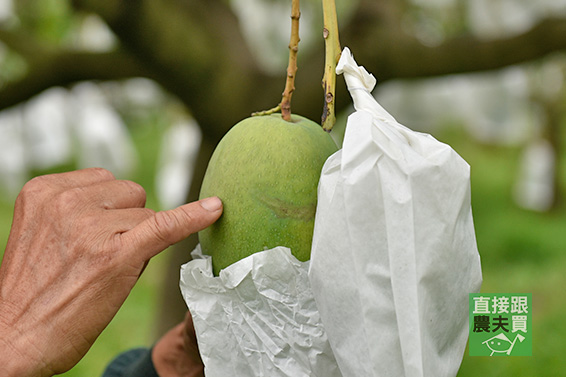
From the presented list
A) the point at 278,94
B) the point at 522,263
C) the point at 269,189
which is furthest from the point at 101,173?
the point at 522,263

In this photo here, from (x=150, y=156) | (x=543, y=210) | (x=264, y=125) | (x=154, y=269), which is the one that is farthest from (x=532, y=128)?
(x=264, y=125)

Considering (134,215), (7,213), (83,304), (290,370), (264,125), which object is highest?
(264,125)

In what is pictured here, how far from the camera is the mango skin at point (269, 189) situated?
0.91 meters

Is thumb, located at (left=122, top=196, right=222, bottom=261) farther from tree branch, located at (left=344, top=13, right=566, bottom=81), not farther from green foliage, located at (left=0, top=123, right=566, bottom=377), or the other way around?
green foliage, located at (left=0, top=123, right=566, bottom=377)

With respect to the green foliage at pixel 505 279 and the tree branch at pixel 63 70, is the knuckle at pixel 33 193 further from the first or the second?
the green foliage at pixel 505 279

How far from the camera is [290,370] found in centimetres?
90

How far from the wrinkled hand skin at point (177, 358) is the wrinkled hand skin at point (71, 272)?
49 cm

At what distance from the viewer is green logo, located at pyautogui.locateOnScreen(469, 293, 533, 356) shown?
36.0 inches

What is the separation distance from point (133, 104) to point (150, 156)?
2.23m

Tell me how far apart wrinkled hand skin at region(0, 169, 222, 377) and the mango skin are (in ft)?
0.12

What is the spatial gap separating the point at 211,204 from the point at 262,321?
0.18 meters

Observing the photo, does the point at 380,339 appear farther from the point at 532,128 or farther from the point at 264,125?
the point at 532,128

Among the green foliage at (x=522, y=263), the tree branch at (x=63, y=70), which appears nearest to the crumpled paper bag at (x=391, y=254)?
the tree branch at (x=63, y=70)

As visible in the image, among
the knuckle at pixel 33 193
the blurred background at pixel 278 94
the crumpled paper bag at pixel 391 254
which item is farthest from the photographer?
the blurred background at pixel 278 94
